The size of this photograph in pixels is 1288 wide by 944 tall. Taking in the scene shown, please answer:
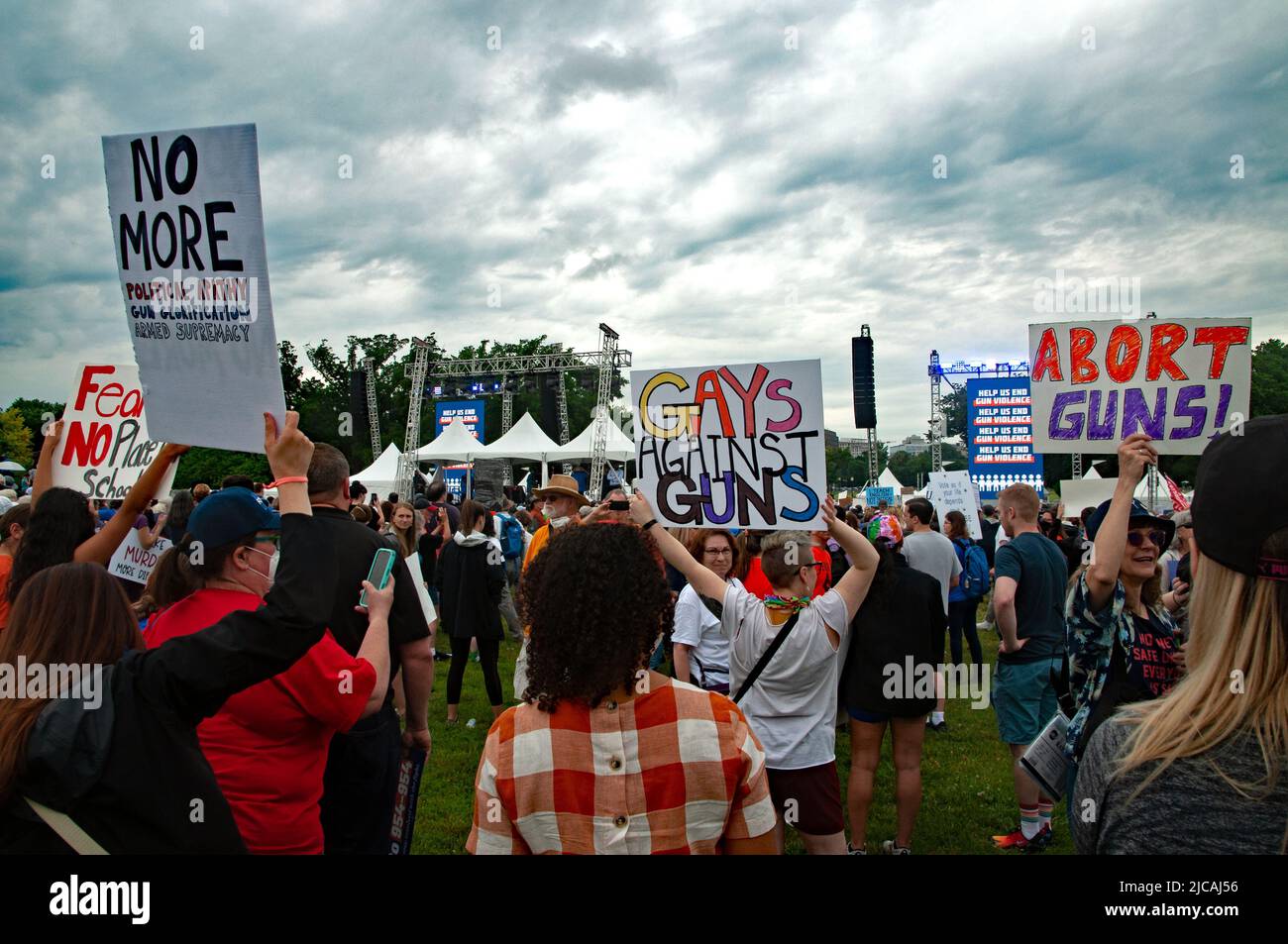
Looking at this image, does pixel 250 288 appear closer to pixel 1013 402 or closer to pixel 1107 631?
pixel 1107 631

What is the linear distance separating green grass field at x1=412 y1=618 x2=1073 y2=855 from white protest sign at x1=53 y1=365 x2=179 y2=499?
287 cm

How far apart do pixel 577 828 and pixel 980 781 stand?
5.73m

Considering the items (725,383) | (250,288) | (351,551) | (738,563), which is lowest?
(738,563)

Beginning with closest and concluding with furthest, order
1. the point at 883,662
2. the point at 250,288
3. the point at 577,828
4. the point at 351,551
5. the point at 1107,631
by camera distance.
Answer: the point at 577,828
the point at 250,288
the point at 1107,631
the point at 351,551
the point at 883,662

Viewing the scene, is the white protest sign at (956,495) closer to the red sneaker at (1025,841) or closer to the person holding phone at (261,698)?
A: the red sneaker at (1025,841)

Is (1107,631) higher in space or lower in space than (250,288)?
lower

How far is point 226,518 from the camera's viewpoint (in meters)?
2.78

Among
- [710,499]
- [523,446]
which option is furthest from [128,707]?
[523,446]

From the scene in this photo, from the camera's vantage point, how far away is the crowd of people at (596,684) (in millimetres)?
1316

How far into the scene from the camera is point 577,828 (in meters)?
1.85

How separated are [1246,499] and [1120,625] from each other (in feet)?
6.58
